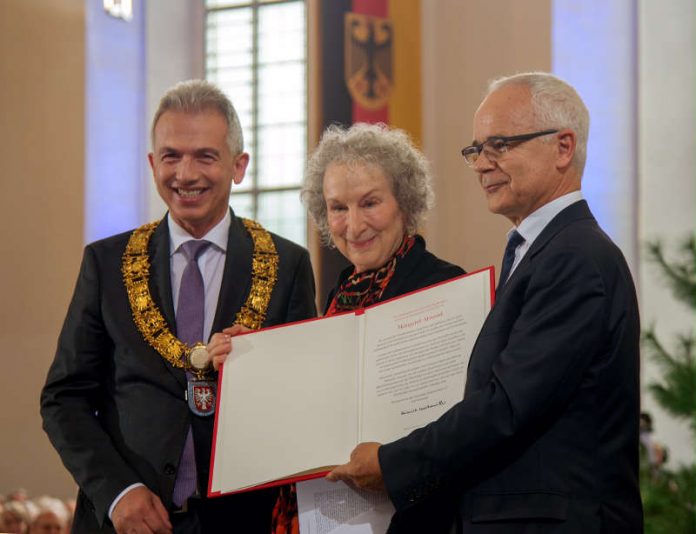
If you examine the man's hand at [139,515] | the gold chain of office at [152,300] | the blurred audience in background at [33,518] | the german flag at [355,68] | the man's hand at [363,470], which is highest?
the german flag at [355,68]

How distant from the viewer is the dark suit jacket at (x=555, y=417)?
106 inches

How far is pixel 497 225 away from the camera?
432 inches

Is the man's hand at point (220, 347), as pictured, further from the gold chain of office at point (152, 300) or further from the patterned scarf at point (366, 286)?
the patterned scarf at point (366, 286)

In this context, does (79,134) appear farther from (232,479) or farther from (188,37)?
(232,479)

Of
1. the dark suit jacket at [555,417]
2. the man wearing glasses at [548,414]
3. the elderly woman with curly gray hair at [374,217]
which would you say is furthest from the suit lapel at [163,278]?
the dark suit jacket at [555,417]

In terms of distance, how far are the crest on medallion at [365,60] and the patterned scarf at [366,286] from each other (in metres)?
7.52

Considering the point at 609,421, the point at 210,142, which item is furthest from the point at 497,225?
the point at 609,421

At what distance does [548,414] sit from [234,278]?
128cm

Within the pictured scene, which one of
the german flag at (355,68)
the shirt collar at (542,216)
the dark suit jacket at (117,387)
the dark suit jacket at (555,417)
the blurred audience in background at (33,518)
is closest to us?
the dark suit jacket at (555,417)

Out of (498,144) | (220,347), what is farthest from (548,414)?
(220,347)

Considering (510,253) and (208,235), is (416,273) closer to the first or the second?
(510,253)

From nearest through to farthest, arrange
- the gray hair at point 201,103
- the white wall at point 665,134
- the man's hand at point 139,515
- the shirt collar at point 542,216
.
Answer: the shirt collar at point 542,216 → the man's hand at point 139,515 → the gray hair at point 201,103 → the white wall at point 665,134

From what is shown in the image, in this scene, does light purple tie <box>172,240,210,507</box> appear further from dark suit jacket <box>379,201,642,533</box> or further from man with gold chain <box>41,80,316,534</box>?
dark suit jacket <box>379,201,642,533</box>

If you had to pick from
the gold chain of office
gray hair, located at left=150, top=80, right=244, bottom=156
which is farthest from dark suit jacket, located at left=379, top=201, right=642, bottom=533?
gray hair, located at left=150, top=80, right=244, bottom=156
